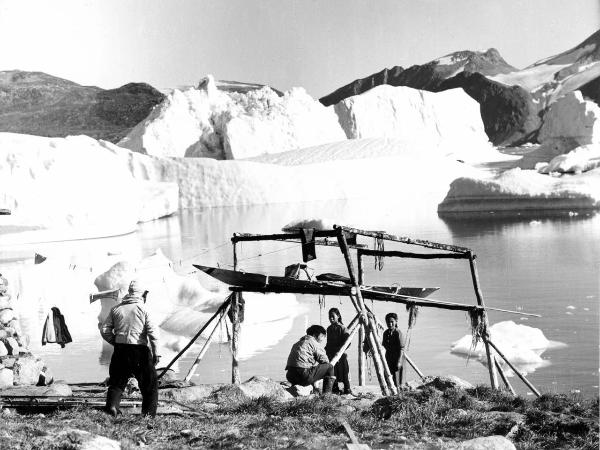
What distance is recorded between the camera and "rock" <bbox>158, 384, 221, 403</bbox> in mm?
5832

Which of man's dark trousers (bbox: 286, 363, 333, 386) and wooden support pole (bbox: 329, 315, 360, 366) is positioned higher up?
wooden support pole (bbox: 329, 315, 360, 366)

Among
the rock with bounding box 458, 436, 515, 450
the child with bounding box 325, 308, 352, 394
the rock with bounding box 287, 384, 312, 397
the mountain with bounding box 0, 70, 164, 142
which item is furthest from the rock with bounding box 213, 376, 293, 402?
the mountain with bounding box 0, 70, 164, 142

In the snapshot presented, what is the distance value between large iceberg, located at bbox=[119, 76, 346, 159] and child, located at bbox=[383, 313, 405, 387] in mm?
42627

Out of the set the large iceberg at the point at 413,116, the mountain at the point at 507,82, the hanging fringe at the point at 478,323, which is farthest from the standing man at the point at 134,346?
the mountain at the point at 507,82

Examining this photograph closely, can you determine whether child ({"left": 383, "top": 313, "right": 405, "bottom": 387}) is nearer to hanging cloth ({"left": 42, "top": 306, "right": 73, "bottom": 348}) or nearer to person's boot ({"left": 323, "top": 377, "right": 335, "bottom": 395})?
person's boot ({"left": 323, "top": 377, "right": 335, "bottom": 395})

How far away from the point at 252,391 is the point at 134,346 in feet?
4.43

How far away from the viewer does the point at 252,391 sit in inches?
236

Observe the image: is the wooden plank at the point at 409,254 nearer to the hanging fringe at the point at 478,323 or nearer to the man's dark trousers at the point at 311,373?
the hanging fringe at the point at 478,323

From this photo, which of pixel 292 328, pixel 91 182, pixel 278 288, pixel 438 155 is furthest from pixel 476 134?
pixel 278 288

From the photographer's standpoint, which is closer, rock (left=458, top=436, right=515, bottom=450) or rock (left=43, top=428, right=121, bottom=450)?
rock (left=43, top=428, right=121, bottom=450)

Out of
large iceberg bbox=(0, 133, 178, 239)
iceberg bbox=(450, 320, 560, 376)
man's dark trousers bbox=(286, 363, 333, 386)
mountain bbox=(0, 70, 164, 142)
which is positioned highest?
mountain bbox=(0, 70, 164, 142)

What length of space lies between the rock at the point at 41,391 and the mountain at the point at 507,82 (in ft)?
262

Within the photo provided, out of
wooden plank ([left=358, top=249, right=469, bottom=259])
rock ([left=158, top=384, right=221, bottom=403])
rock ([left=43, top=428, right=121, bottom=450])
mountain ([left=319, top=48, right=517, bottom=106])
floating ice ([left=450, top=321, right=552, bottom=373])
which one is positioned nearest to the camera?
rock ([left=43, top=428, right=121, bottom=450])

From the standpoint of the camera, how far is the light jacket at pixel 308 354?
6094 millimetres
